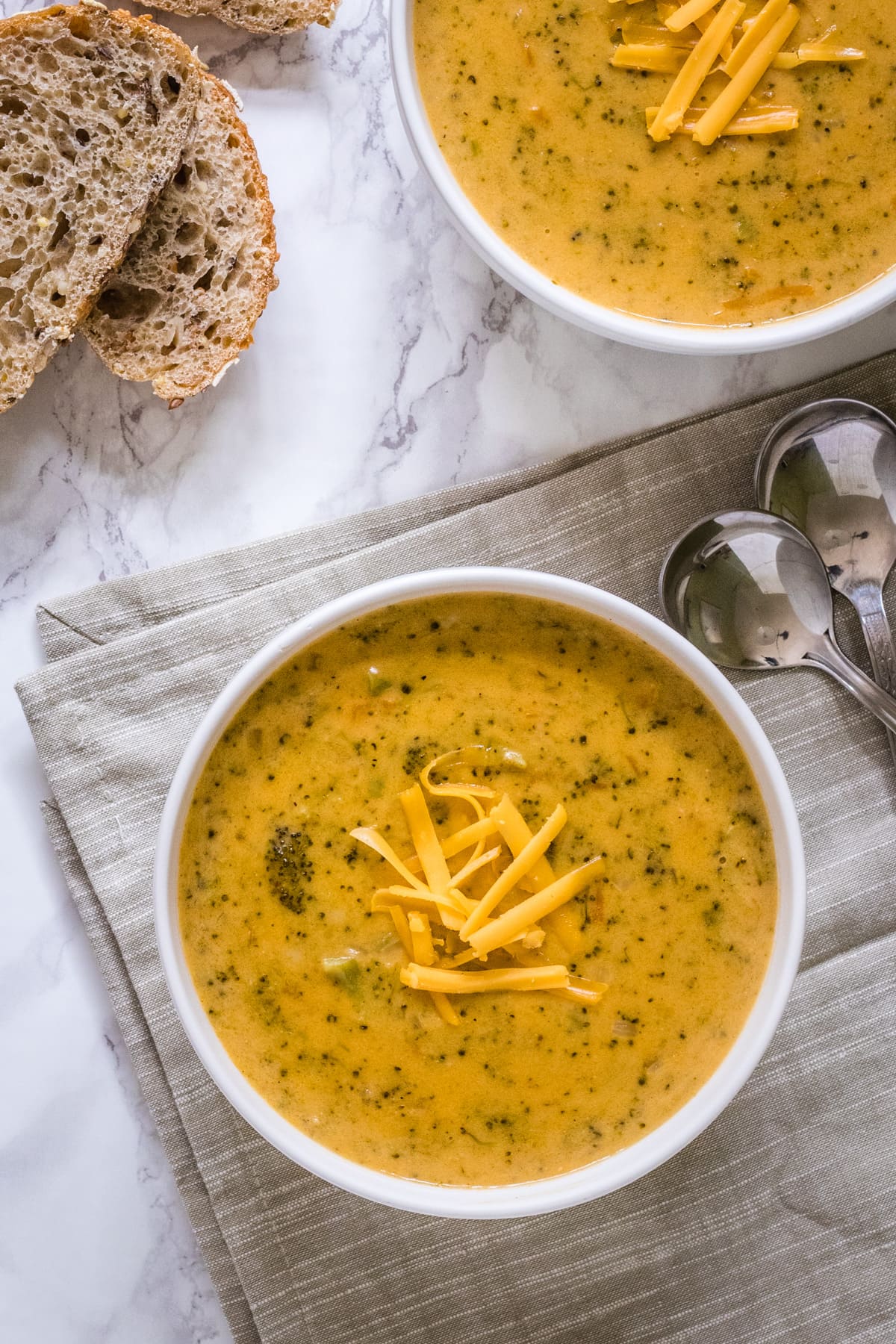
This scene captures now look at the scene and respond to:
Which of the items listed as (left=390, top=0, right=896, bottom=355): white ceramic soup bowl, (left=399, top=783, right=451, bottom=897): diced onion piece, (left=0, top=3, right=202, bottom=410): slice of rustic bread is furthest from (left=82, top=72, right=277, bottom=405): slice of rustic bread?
(left=399, top=783, right=451, bottom=897): diced onion piece

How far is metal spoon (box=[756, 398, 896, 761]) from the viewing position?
1808 millimetres

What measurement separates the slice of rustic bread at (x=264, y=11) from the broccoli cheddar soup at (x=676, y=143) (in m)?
0.27

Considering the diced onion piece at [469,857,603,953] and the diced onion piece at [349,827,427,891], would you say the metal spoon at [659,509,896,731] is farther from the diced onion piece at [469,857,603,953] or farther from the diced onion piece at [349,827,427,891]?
the diced onion piece at [349,827,427,891]

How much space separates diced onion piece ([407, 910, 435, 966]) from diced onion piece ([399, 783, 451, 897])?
0.14 ft

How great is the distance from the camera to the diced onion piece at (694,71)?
59.5 inches

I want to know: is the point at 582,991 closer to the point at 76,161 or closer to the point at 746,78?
the point at 746,78

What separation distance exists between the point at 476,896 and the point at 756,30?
1192mm

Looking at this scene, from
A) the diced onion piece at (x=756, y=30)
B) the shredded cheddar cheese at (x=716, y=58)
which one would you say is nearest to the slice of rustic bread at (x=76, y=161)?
the shredded cheddar cheese at (x=716, y=58)

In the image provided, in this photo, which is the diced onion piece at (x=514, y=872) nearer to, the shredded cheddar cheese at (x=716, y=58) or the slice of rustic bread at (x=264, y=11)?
the shredded cheddar cheese at (x=716, y=58)

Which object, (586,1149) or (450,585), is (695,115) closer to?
(450,585)

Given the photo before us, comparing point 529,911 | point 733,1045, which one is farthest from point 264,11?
point 733,1045

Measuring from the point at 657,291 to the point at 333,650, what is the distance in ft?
2.27

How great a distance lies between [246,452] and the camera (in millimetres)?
1879

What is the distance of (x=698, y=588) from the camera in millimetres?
1794
